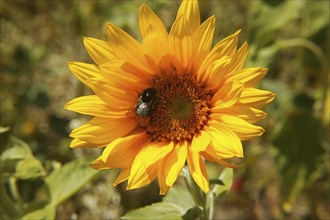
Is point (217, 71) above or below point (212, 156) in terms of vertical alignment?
above

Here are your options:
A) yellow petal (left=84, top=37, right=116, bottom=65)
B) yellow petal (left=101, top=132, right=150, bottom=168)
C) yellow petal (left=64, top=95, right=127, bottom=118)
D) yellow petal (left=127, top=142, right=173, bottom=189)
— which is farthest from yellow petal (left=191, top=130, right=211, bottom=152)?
yellow petal (left=84, top=37, right=116, bottom=65)

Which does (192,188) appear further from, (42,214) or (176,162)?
(42,214)

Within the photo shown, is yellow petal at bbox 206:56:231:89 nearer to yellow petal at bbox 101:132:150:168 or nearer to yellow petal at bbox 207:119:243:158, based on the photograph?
yellow petal at bbox 207:119:243:158

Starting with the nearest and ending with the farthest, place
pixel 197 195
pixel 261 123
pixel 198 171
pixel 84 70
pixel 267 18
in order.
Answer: pixel 198 171 → pixel 84 70 → pixel 197 195 → pixel 267 18 → pixel 261 123

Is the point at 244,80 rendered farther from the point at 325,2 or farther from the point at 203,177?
the point at 325,2

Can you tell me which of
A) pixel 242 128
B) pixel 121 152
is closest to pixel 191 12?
pixel 242 128

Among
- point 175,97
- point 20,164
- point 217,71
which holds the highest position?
point 217,71

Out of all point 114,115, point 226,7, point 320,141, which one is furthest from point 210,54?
point 226,7
